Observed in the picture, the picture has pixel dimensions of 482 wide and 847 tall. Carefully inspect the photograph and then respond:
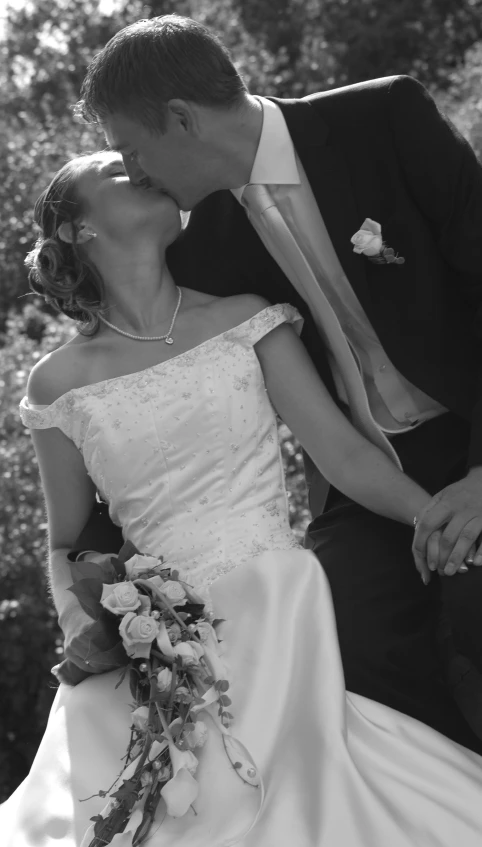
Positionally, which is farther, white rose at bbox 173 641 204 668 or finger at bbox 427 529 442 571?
finger at bbox 427 529 442 571

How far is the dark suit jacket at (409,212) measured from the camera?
3.24 metres

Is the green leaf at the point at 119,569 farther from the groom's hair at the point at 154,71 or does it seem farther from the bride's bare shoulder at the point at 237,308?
the groom's hair at the point at 154,71

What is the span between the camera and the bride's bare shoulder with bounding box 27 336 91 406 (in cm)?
341

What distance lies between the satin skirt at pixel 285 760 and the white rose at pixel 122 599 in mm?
371

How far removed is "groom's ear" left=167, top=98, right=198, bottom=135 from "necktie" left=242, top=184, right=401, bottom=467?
10.1 inches

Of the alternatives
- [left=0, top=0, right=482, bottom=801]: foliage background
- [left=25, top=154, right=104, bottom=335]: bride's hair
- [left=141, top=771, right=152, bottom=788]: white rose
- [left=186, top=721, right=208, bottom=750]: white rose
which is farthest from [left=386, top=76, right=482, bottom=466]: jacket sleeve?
[left=0, top=0, right=482, bottom=801]: foliage background

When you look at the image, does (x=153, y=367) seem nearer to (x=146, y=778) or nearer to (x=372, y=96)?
(x=372, y=96)

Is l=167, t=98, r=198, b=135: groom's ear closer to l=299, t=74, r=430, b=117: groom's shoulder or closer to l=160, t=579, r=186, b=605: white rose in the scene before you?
l=299, t=74, r=430, b=117: groom's shoulder

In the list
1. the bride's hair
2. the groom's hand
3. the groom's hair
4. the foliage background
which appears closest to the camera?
the groom's hand

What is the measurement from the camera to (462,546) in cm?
288

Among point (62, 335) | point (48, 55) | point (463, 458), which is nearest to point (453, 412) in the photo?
point (463, 458)

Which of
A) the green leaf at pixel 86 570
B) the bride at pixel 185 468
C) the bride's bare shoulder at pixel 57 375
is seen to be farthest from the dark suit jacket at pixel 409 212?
the green leaf at pixel 86 570

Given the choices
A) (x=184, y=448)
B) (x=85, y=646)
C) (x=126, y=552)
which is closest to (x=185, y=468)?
(x=184, y=448)

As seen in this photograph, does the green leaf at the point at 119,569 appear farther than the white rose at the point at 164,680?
Yes
